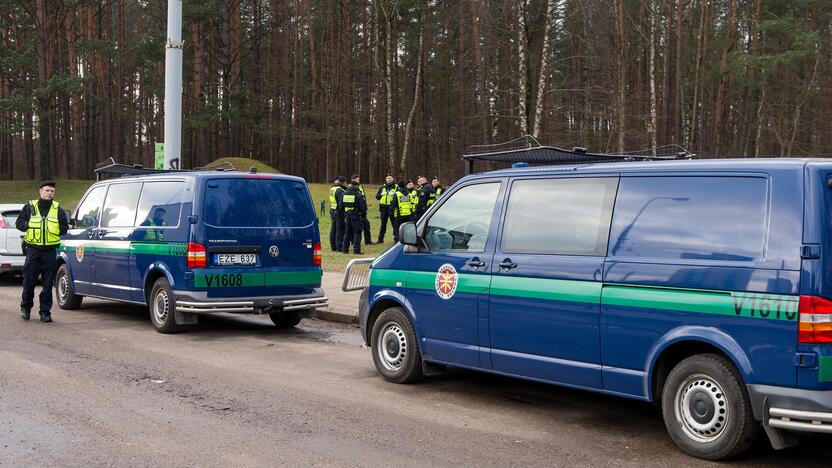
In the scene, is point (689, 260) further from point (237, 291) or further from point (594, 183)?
point (237, 291)

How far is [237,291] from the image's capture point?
1113cm

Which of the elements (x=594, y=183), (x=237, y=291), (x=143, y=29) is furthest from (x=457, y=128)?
(x=594, y=183)

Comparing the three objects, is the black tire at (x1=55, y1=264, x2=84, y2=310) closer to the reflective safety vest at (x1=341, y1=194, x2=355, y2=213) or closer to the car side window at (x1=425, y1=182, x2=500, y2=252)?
the car side window at (x1=425, y1=182, x2=500, y2=252)

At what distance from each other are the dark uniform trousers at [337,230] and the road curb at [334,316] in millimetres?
8617

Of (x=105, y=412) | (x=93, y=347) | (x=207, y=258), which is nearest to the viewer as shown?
(x=105, y=412)

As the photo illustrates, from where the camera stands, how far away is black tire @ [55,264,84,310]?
13.7 metres

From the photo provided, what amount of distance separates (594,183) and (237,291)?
5780 millimetres

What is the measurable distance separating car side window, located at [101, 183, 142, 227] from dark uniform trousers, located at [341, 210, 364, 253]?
8994 millimetres


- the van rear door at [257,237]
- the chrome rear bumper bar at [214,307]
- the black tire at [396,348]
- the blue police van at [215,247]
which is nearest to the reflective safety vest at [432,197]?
the blue police van at [215,247]

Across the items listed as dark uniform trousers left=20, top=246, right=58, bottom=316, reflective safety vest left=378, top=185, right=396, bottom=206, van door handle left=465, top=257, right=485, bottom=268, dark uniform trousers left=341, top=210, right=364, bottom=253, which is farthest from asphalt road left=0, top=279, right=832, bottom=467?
reflective safety vest left=378, top=185, right=396, bottom=206

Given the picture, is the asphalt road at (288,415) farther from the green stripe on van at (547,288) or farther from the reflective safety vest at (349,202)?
the reflective safety vest at (349,202)

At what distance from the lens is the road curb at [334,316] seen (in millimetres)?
12645

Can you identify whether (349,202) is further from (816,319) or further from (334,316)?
(816,319)

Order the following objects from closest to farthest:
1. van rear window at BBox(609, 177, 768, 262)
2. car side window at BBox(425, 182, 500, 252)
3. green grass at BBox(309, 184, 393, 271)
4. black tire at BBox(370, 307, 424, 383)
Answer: van rear window at BBox(609, 177, 768, 262) < car side window at BBox(425, 182, 500, 252) < black tire at BBox(370, 307, 424, 383) < green grass at BBox(309, 184, 393, 271)
